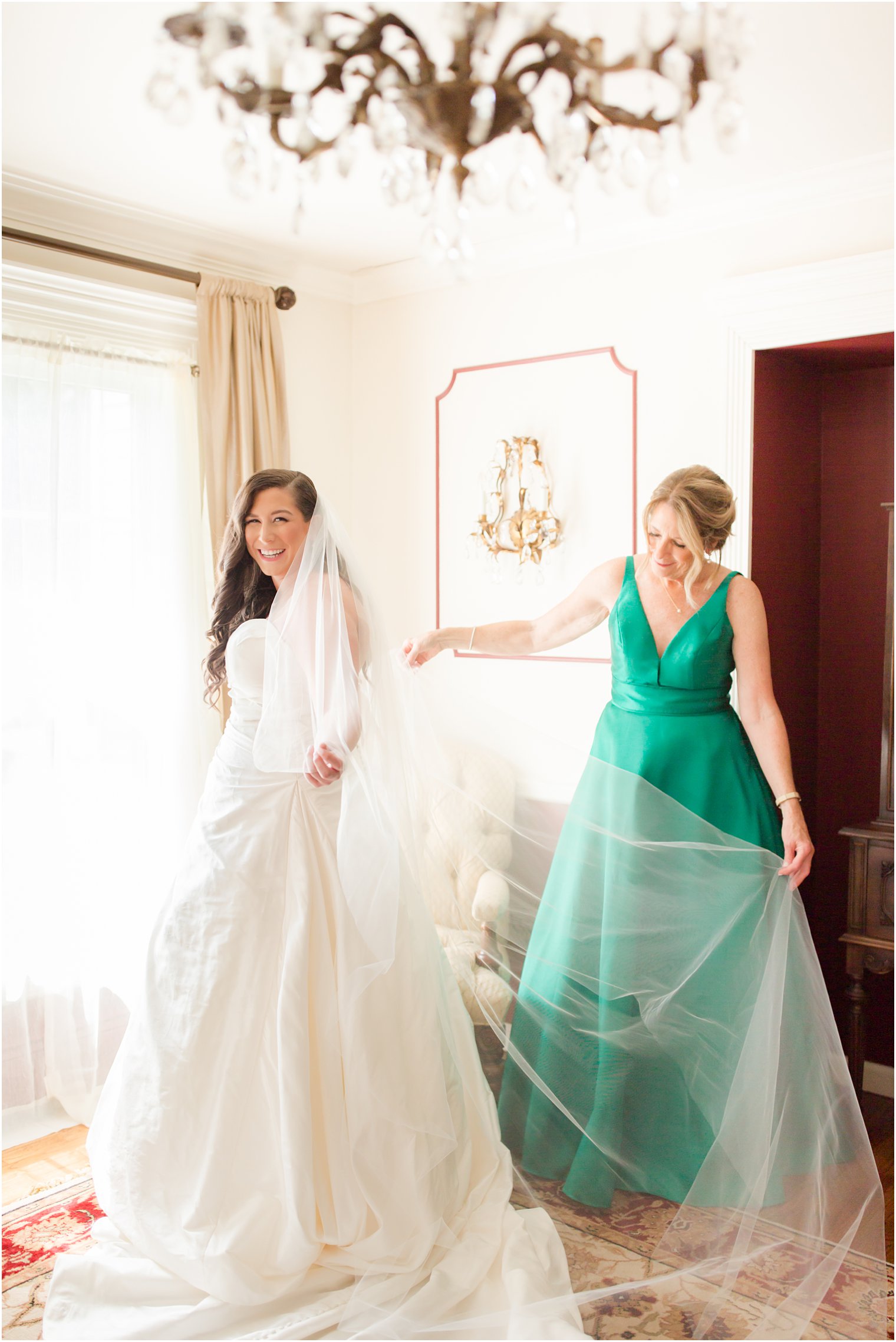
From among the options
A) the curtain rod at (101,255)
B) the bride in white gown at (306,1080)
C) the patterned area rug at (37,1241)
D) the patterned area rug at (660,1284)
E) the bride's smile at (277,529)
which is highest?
the curtain rod at (101,255)

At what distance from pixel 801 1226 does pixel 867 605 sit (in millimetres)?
2230

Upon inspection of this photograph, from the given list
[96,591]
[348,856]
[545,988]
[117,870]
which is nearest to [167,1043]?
[348,856]

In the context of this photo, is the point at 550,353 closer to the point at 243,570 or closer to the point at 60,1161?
the point at 243,570

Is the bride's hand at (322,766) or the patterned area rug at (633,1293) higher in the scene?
the bride's hand at (322,766)

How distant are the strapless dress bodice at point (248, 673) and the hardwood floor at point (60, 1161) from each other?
1460 mm

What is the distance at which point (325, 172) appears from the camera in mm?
3143

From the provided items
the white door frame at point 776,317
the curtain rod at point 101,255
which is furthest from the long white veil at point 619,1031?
the curtain rod at point 101,255

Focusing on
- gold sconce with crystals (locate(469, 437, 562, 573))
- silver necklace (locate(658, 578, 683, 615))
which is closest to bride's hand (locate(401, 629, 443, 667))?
silver necklace (locate(658, 578, 683, 615))

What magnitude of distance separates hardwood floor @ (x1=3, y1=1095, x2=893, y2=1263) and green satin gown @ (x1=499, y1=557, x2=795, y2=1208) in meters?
0.81

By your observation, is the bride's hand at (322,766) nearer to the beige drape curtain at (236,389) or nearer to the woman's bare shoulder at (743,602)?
the woman's bare shoulder at (743,602)

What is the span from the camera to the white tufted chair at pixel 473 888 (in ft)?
7.84

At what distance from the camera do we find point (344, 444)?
4504mm

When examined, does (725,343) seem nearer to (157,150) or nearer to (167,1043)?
(157,150)

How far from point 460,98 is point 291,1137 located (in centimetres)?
200
